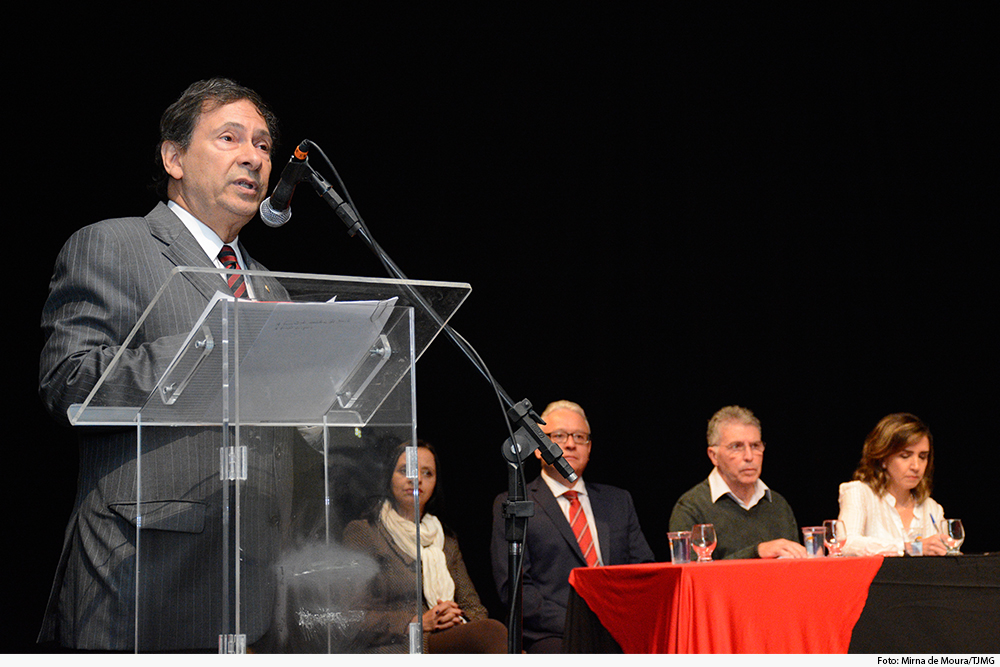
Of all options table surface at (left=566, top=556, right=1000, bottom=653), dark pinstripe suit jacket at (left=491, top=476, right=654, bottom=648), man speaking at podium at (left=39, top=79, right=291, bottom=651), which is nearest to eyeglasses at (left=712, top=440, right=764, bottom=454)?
dark pinstripe suit jacket at (left=491, top=476, right=654, bottom=648)

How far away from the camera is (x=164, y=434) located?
4.45 ft

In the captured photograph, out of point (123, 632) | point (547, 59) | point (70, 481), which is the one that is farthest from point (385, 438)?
point (547, 59)

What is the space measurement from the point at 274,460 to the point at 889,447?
3.02m

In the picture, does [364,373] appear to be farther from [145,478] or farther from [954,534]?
[954,534]

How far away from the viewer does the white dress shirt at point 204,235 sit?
167cm

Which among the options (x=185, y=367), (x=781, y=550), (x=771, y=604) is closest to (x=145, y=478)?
(x=185, y=367)

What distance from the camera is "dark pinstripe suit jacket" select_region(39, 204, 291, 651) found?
1.20 metres

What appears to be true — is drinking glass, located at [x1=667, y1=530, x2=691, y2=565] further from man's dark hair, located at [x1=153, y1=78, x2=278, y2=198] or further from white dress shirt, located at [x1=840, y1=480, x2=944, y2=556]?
man's dark hair, located at [x1=153, y1=78, x2=278, y2=198]

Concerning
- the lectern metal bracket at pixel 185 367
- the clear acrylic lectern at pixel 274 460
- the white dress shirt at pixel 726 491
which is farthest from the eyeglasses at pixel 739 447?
the lectern metal bracket at pixel 185 367

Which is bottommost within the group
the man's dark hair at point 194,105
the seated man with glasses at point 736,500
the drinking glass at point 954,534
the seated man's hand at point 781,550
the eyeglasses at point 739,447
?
the seated man's hand at point 781,550

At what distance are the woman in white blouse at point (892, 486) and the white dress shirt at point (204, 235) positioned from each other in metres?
2.62

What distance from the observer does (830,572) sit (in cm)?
249

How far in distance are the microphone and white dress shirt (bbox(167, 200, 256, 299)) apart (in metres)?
0.11

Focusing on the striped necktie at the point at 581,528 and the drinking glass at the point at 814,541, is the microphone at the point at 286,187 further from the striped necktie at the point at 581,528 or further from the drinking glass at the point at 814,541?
the striped necktie at the point at 581,528
